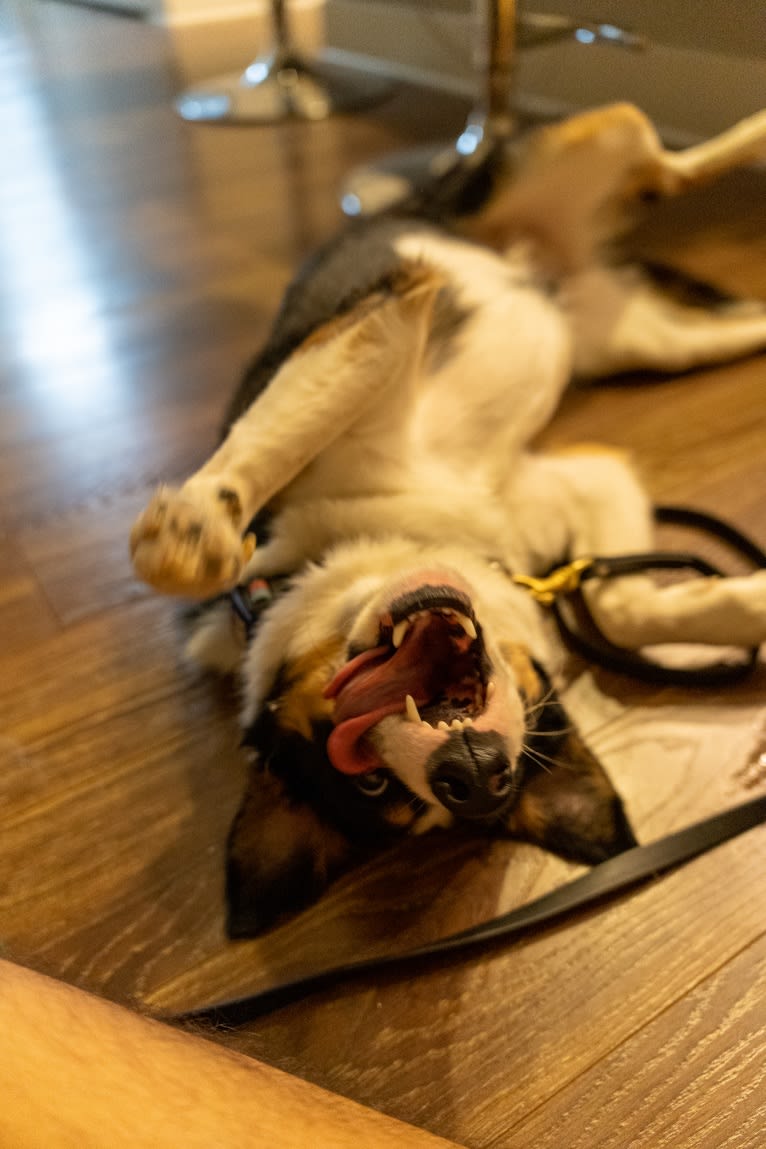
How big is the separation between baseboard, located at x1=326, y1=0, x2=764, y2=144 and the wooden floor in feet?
1.84

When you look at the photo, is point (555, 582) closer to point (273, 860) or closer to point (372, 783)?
point (372, 783)

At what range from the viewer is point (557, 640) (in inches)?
62.2

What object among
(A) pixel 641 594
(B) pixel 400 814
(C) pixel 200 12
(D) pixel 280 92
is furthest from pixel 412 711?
(C) pixel 200 12

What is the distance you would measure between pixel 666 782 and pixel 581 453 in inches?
31.4

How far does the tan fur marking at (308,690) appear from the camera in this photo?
1231mm

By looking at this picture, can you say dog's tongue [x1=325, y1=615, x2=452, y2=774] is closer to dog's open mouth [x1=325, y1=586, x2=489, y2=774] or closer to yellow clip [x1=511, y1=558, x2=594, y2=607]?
dog's open mouth [x1=325, y1=586, x2=489, y2=774]

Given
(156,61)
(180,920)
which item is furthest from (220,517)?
(156,61)

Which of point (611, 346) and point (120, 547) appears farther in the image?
point (611, 346)

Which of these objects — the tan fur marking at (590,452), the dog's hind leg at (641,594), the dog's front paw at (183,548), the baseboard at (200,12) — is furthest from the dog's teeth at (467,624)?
the baseboard at (200,12)

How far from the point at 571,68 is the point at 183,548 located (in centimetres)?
305

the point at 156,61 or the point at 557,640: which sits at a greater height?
the point at 156,61

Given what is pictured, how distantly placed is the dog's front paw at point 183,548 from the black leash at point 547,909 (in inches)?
22.6

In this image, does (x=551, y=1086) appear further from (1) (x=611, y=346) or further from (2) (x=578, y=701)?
(1) (x=611, y=346)

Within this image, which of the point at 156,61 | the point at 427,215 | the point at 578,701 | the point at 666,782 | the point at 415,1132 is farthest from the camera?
the point at 156,61
